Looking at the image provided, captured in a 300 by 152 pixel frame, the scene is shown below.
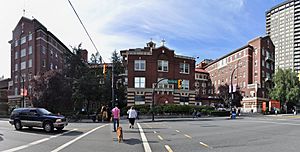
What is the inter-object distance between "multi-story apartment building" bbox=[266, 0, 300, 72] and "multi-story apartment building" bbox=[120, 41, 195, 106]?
305 feet

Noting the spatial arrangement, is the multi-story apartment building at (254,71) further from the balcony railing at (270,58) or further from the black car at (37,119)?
the black car at (37,119)

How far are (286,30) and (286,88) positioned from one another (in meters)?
77.6

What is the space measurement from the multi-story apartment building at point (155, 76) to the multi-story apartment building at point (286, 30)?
92880mm

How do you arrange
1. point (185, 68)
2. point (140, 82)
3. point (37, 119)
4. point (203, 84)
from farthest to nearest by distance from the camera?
1. point (203, 84)
2. point (185, 68)
3. point (140, 82)
4. point (37, 119)

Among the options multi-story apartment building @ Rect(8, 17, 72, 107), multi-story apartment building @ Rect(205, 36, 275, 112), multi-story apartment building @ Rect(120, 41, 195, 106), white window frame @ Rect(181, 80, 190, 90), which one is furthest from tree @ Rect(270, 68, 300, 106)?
multi-story apartment building @ Rect(8, 17, 72, 107)

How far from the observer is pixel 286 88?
262 feet

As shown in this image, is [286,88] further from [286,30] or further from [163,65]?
[286,30]

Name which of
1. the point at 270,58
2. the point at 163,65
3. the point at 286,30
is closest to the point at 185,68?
the point at 163,65

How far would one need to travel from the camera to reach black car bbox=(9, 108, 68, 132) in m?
20.1

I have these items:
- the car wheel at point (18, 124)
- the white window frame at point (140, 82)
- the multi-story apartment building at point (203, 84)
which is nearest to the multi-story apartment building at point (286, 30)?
the multi-story apartment building at point (203, 84)

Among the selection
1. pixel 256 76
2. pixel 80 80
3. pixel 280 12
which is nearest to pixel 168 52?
pixel 80 80

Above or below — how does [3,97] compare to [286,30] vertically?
below

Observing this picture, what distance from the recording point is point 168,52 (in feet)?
206

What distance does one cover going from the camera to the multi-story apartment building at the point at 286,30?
142500mm
